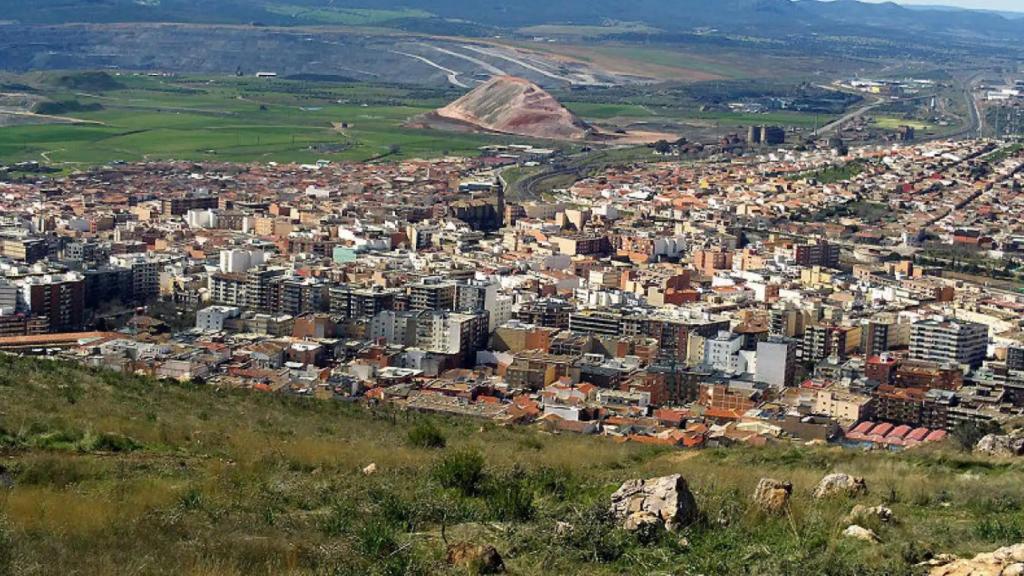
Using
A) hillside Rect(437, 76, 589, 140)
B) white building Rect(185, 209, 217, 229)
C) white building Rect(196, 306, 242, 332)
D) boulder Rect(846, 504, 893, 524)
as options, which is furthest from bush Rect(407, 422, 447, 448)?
hillside Rect(437, 76, 589, 140)

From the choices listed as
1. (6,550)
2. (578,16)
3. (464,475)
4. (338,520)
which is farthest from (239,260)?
(578,16)

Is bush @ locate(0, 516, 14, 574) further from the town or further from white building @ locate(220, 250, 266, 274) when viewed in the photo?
white building @ locate(220, 250, 266, 274)

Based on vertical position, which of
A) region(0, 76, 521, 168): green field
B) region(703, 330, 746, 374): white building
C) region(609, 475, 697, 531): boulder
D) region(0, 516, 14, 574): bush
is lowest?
region(0, 76, 521, 168): green field

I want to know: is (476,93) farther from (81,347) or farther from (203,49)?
(81,347)

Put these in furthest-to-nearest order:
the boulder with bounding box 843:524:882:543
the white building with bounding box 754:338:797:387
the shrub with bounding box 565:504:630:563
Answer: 1. the white building with bounding box 754:338:797:387
2. the boulder with bounding box 843:524:882:543
3. the shrub with bounding box 565:504:630:563

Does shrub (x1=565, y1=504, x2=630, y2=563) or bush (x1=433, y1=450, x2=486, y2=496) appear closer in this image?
shrub (x1=565, y1=504, x2=630, y2=563)

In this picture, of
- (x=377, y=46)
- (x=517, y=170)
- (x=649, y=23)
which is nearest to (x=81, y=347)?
(x=517, y=170)

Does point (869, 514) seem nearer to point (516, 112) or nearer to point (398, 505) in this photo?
point (398, 505)
